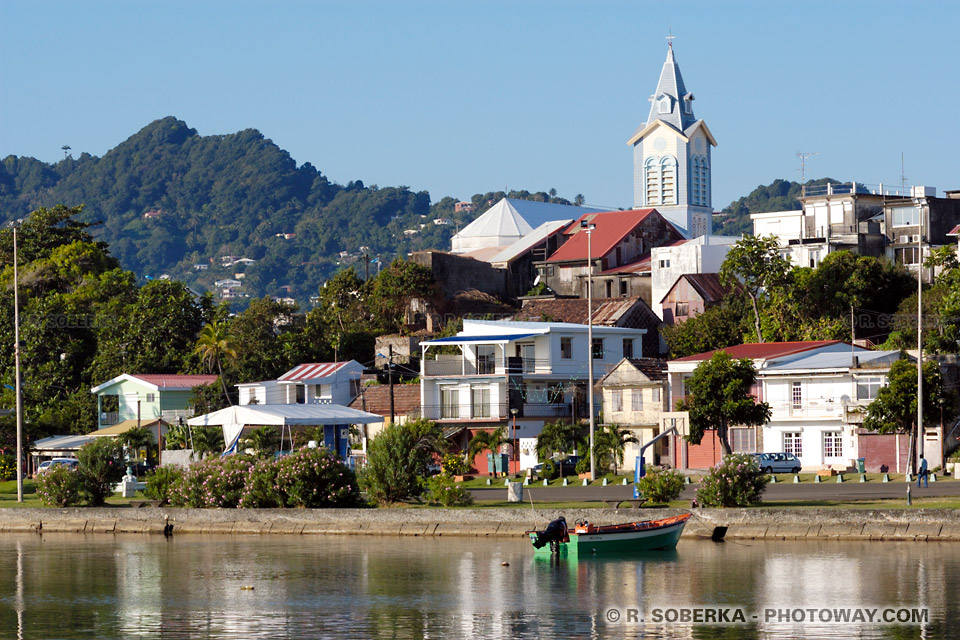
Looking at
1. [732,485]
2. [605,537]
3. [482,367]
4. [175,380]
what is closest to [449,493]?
[605,537]

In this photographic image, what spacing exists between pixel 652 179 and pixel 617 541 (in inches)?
4073

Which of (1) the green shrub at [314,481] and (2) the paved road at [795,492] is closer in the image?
(1) the green shrub at [314,481]

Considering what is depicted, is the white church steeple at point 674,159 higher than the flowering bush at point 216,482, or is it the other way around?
the white church steeple at point 674,159

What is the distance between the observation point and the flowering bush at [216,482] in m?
44.2

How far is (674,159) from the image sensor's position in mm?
135500

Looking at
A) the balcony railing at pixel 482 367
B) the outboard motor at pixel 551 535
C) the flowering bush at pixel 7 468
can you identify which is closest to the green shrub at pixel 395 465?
the outboard motor at pixel 551 535

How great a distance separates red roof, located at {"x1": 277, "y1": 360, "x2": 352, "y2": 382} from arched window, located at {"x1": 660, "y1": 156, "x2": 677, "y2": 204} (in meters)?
59.6

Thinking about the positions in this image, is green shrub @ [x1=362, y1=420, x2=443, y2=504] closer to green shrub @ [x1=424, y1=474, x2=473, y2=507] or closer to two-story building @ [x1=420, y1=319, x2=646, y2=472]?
green shrub @ [x1=424, y1=474, x2=473, y2=507]

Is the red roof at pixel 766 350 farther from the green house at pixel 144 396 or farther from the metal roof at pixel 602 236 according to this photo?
the metal roof at pixel 602 236

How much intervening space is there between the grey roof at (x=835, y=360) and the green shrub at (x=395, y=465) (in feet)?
83.7

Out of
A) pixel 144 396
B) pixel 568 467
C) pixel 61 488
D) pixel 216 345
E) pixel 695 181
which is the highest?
pixel 695 181

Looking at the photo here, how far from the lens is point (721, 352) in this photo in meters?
61.1

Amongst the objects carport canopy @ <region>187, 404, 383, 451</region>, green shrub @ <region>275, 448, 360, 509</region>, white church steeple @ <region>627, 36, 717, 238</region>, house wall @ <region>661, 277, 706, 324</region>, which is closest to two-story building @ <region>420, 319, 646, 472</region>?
house wall @ <region>661, 277, 706, 324</region>

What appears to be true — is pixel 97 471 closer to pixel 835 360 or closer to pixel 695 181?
pixel 835 360
